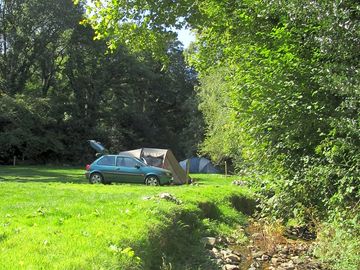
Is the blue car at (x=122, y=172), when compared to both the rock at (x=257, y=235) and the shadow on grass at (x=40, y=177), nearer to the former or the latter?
the shadow on grass at (x=40, y=177)

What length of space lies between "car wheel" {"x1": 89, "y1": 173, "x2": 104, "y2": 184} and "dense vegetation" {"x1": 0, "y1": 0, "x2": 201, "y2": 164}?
17.9m

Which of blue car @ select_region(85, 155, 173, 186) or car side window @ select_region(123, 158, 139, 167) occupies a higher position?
car side window @ select_region(123, 158, 139, 167)

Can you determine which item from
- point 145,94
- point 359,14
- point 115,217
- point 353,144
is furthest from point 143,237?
point 145,94

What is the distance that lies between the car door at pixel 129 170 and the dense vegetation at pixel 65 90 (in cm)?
1843

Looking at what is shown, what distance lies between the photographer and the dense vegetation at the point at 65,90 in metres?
40.2

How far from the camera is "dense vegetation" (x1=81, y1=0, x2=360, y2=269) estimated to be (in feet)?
22.2

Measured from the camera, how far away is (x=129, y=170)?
21.1 meters

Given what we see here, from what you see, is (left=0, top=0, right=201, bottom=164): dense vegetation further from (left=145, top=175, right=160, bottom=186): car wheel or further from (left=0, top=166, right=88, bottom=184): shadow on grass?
(left=145, top=175, right=160, bottom=186): car wheel

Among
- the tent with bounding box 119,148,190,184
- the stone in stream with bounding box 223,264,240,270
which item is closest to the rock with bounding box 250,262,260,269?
the stone in stream with bounding box 223,264,240,270

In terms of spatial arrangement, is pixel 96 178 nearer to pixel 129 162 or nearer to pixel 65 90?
pixel 129 162

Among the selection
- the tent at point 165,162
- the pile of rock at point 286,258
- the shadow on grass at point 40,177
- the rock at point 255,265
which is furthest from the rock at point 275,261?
the tent at point 165,162

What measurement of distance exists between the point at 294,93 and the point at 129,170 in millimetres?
14218

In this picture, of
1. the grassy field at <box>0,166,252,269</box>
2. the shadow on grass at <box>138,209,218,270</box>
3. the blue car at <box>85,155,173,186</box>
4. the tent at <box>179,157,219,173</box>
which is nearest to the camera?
the grassy field at <box>0,166,252,269</box>

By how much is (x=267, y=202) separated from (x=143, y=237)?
3.38 metres
